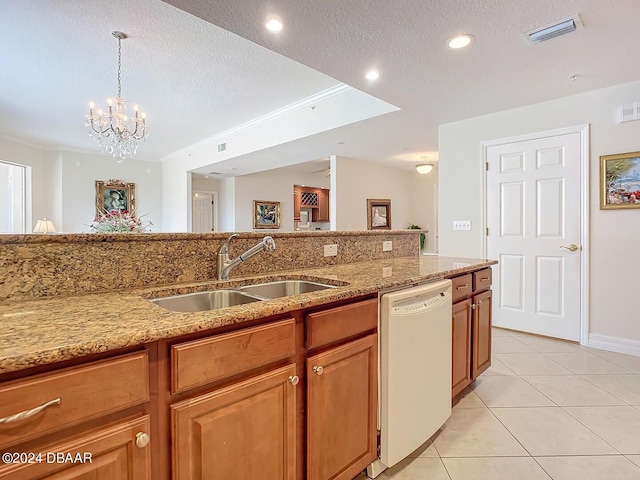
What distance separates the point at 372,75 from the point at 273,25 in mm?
991

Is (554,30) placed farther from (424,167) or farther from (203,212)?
(203,212)

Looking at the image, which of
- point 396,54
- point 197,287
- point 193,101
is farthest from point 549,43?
point 193,101

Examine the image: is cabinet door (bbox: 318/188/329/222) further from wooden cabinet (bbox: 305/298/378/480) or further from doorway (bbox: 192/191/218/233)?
wooden cabinet (bbox: 305/298/378/480)

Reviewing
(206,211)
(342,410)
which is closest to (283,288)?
(342,410)

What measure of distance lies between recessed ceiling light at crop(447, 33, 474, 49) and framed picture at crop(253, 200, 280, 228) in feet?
20.9

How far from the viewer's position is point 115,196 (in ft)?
24.8

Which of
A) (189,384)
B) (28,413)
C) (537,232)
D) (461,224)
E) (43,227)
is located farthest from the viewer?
(43,227)

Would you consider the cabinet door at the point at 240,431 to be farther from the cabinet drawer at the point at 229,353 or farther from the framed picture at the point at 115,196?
the framed picture at the point at 115,196

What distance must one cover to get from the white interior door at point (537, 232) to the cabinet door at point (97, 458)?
3743 millimetres

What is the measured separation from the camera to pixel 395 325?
1.43 metres

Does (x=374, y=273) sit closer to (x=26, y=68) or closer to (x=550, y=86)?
(x=550, y=86)

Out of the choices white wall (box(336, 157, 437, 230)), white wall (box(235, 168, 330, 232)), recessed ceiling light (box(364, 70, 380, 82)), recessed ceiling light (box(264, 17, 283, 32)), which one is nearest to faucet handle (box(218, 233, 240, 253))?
recessed ceiling light (box(264, 17, 283, 32))

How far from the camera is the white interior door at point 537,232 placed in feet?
10.6

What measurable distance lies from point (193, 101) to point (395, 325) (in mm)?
4186
